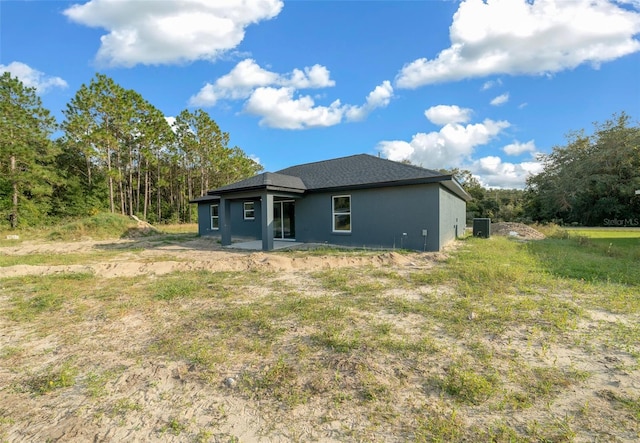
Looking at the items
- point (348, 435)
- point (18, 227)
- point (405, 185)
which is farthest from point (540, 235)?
point (18, 227)

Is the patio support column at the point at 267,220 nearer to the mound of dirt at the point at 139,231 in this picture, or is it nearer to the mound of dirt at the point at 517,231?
the mound of dirt at the point at 139,231

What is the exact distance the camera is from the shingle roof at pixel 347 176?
9.61m

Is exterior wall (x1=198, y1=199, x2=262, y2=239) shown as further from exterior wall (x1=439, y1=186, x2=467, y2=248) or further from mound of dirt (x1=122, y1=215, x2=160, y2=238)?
exterior wall (x1=439, y1=186, x2=467, y2=248)

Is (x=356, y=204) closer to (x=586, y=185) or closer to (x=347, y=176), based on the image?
(x=347, y=176)

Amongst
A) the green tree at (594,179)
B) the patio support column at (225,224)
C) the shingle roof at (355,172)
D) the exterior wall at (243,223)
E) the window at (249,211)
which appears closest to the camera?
the shingle roof at (355,172)

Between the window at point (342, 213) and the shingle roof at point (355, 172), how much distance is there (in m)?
0.66

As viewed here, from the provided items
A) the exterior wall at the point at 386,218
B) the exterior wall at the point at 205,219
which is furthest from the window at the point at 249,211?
the exterior wall at the point at 386,218

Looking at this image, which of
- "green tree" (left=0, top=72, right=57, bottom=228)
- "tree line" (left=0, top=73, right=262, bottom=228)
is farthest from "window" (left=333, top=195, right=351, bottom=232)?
"green tree" (left=0, top=72, right=57, bottom=228)

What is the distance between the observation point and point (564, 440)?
1728 millimetres

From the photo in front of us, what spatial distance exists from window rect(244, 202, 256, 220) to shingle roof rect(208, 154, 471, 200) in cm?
259

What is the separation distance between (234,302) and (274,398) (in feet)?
8.52

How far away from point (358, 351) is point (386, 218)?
304 inches

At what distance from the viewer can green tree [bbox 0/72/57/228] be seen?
1872 centimetres

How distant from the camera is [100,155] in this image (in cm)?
2177
